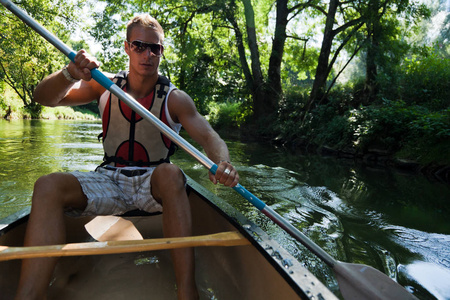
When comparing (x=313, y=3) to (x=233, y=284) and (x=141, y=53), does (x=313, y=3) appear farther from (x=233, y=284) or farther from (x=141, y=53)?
(x=233, y=284)

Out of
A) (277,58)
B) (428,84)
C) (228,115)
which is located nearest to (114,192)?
(428,84)

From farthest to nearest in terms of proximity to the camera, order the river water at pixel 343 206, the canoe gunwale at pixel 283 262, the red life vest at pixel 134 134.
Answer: the river water at pixel 343 206 < the red life vest at pixel 134 134 < the canoe gunwale at pixel 283 262

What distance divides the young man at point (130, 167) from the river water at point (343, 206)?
1046mm

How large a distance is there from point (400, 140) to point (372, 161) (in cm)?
80

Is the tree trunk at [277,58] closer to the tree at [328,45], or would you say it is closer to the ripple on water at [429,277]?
the tree at [328,45]

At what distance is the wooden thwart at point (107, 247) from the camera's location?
1.10 m

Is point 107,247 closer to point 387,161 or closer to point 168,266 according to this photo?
point 168,266

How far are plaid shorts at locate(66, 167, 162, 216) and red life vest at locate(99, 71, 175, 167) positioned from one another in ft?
0.31

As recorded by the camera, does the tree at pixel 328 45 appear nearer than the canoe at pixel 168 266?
No

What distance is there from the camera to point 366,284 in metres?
1.38

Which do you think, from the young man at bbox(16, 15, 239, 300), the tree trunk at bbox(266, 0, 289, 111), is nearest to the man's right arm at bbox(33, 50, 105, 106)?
the young man at bbox(16, 15, 239, 300)

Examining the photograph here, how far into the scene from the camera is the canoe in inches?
44.9

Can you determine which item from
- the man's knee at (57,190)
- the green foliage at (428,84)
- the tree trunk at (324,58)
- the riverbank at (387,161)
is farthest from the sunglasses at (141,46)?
the tree trunk at (324,58)

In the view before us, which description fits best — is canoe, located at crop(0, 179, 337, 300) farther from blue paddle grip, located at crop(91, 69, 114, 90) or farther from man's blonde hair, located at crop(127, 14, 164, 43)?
man's blonde hair, located at crop(127, 14, 164, 43)
